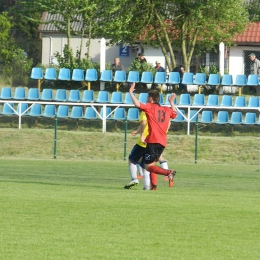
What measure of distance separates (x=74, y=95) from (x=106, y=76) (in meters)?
2.35

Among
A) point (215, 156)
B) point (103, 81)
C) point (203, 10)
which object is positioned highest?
point (203, 10)

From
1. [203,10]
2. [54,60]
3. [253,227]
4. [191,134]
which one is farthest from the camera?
[54,60]

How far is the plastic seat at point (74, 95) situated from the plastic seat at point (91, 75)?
5.65 ft

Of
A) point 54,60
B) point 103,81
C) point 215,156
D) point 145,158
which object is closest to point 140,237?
point 145,158

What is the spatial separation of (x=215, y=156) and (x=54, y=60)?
17572 mm

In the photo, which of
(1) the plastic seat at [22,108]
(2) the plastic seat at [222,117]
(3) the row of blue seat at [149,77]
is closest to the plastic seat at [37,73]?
(3) the row of blue seat at [149,77]

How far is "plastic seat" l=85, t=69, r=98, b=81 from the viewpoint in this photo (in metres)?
38.1

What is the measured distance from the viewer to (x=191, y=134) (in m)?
33.6

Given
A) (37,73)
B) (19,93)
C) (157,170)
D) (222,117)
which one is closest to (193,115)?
(222,117)

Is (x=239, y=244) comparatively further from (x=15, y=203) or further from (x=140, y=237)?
(x=15, y=203)

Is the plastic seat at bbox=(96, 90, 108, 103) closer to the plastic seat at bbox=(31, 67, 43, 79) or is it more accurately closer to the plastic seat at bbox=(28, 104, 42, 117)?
the plastic seat at bbox=(28, 104, 42, 117)

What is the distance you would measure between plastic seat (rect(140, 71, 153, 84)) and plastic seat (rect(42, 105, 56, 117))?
4498 millimetres

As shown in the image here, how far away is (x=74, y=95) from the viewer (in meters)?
36.3

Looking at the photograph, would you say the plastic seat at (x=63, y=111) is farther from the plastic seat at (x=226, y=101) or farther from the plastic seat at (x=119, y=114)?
the plastic seat at (x=226, y=101)
